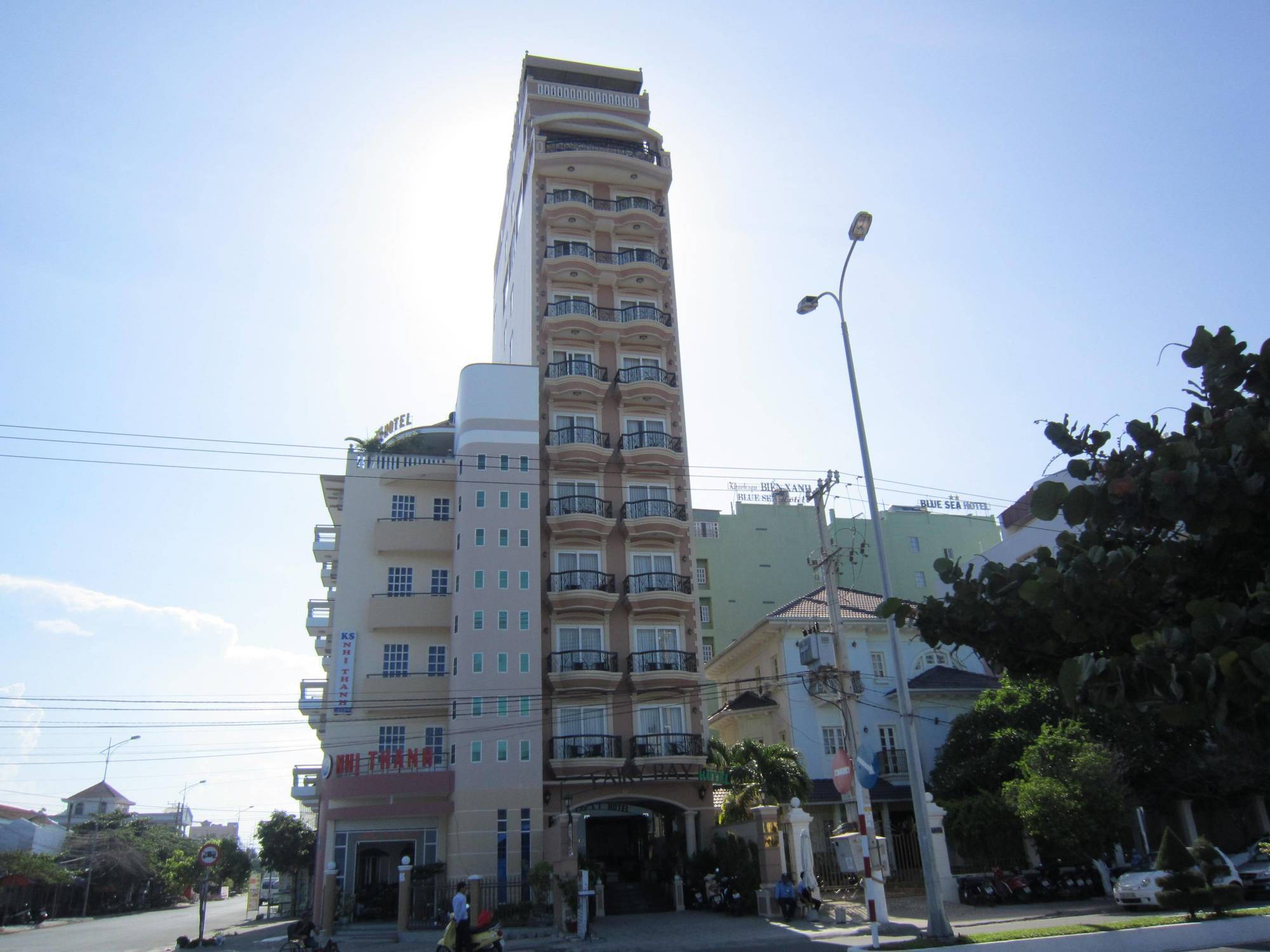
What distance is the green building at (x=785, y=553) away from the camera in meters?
58.3

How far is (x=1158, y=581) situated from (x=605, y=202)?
3873cm

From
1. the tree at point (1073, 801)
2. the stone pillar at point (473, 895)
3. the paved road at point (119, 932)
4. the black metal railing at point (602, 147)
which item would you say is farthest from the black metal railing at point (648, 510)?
the paved road at point (119, 932)

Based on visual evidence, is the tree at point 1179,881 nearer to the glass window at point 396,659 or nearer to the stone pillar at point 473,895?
the stone pillar at point 473,895

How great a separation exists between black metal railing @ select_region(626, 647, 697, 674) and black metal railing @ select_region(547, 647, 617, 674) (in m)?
0.84

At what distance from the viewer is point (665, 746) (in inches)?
1336

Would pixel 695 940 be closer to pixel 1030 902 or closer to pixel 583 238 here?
pixel 1030 902

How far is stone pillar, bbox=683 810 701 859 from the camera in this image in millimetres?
33375

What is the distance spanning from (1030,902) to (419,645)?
78.0 feet

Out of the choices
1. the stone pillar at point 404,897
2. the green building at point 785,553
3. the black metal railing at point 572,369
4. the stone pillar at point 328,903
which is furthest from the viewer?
the green building at point 785,553

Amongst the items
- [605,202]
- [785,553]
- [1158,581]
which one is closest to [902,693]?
[1158,581]

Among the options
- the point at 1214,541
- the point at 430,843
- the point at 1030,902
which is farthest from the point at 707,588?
the point at 1214,541

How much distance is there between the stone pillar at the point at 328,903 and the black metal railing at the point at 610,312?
24007mm

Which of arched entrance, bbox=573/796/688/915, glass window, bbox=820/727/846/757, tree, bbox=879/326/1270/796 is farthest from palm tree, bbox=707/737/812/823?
tree, bbox=879/326/1270/796

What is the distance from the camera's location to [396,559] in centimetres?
3825
